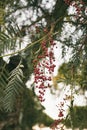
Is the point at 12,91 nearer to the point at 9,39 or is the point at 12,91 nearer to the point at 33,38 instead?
the point at 9,39

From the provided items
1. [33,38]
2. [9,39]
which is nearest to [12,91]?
[9,39]

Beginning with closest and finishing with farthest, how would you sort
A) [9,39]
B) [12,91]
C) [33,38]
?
1. [12,91]
2. [9,39]
3. [33,38]

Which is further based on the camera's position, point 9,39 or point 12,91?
point 9,39

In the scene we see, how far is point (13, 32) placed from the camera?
2578mm

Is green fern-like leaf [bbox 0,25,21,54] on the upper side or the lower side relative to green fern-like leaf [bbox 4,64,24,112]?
upper

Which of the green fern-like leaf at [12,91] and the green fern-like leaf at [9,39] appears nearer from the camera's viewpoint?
the green fern-like leaf at [12,91]

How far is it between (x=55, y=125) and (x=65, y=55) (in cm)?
126

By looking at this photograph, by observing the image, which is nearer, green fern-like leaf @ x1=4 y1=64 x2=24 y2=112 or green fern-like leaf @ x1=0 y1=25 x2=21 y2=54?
green fern-like leaf @ x1=4 y1=64 x2=24 y2=112

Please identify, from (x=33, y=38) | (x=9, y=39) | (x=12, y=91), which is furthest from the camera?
(x=33, y=38)

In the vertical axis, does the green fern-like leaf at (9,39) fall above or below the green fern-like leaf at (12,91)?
above

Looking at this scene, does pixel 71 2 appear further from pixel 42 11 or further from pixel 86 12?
pixel 42 11

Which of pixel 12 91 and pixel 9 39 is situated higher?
pixel 9 39

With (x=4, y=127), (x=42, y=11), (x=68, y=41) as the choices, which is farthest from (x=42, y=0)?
(x=4, y=127)

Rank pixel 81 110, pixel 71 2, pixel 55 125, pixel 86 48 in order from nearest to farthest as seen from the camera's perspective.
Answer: pixel 55 125 → pixel 71 2 → pixel 86 48 → pixel 81 110
